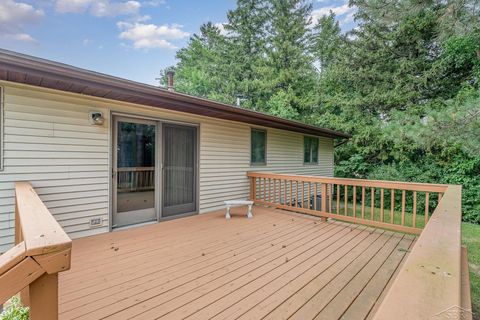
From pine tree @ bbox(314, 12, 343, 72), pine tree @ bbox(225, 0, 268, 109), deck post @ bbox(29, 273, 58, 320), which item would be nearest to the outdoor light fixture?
deck post @ bbox(29, 273, 58, 320)

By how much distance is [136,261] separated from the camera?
9.86 ft

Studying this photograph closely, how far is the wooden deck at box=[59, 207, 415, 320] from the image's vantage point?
2.10 m

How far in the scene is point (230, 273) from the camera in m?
2.73

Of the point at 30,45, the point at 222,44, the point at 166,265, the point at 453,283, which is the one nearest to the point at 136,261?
the point at 166,265

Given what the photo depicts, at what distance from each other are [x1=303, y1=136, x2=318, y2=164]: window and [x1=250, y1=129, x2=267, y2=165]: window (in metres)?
2.55

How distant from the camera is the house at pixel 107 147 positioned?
322 centimetres

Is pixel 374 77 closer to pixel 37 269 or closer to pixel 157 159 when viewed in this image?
pixel 157 159

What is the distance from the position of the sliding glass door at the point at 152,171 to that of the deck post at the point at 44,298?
358 cm

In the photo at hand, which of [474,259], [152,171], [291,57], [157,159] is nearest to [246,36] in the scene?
[291,57]

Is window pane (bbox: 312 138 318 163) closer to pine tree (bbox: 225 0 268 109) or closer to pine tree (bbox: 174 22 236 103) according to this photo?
pine tree (bbox: 174 22 236 103)

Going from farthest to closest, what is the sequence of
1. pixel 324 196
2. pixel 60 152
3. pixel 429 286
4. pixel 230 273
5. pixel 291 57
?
1. pixel 291 57
2. pixel 324 196
3. pixel 60 152
4. pixel 230 273
5. pixel 429 286

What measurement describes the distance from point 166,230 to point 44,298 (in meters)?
3.45

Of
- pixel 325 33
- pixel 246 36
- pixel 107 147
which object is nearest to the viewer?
pixel 107 147

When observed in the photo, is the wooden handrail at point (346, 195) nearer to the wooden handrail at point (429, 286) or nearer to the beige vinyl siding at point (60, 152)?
the beige vinyl siding at point (60, 152)
